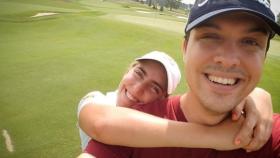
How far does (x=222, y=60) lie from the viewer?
1.49 m

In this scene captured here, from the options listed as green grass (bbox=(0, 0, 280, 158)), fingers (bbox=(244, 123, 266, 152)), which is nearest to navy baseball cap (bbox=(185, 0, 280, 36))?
fingers (bbox=(244, 123, 266, 152))

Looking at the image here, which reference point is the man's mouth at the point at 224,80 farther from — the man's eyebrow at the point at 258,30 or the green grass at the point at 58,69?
the green grass at the point at 58,69

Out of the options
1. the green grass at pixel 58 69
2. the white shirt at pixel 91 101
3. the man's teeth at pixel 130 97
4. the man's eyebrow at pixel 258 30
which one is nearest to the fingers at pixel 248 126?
the man's eyebrow at pixel 258 30

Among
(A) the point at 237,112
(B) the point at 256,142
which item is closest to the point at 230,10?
(A) the point at 237,112

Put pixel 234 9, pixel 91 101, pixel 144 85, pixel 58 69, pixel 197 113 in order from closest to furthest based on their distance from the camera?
pixel 234 9 < pixel 197 113 < pixel 91 101 < pixel 144 85 < pixel 58 69

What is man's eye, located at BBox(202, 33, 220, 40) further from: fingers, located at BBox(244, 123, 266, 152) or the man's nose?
fingers, located at BBox(244, 123, 266, 152)

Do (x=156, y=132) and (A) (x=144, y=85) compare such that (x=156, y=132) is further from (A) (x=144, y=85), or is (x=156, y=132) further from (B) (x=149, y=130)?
(A) (x=144, y=85)

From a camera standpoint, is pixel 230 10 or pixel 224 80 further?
pixel 224 80

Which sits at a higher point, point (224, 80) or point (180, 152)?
point (224, 80)

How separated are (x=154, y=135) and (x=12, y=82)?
4667 mm

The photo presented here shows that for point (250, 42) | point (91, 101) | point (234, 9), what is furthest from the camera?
point (91, 101)

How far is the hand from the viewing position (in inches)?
59.3

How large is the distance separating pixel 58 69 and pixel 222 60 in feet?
17.9

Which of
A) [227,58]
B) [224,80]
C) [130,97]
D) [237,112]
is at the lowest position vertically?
[130,97]
